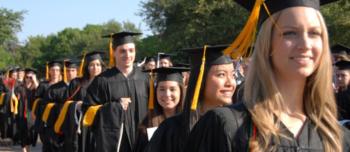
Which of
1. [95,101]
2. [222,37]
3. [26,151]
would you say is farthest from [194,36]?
[95,101]

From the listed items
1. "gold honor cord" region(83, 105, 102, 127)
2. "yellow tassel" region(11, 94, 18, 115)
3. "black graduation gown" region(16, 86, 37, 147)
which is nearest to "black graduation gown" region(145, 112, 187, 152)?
"gold honor cord" region(83, 105, 102, 127)

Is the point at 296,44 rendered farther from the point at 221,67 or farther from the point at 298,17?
the point at 221,67

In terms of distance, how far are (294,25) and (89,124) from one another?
223 inches

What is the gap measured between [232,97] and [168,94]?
1.98 feet

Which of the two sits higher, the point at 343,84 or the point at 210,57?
the point at 210,57

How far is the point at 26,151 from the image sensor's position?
1340 centimetres

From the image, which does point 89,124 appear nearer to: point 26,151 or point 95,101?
point 95,101

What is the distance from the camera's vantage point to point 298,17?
2314 millimetres

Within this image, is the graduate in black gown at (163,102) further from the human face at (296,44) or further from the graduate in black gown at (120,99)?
the human face at (296,44)

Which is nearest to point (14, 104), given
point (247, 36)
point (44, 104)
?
point (44, 104)

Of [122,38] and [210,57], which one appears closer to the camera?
[210,57]

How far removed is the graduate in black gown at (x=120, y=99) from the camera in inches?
287

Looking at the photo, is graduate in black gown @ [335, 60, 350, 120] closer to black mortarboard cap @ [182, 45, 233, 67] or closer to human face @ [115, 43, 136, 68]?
human face @ [115, 43, 136, 68]

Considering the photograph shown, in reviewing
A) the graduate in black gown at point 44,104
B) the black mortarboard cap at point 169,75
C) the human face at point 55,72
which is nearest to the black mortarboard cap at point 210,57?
the black mortarboard cap at point 169,75
